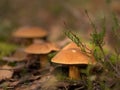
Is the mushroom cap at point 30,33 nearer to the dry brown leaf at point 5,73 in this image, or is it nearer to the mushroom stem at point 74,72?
the dry brown leaf at point 5,73

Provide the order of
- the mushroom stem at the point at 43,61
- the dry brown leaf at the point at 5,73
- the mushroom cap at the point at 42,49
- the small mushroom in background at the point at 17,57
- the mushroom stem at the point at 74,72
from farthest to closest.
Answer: the small mushroom in background at the point at 17,57, the mushroom stem at the point at 43,61, the mushroom cap at the point at 42,49, the dry brown leaf at the point at 5,73, the mushroom stem at the point at 74,72

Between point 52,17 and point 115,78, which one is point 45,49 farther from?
point 52,17

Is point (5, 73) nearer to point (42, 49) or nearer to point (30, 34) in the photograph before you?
point (42, 49)

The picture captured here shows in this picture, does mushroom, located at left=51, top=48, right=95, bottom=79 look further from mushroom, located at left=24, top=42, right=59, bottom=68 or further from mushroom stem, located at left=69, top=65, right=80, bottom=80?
mushroom, located at left=24, top=42, right=59, bottom=68

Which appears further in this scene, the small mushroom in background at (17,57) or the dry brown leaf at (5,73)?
the small mushroom in background at (17,57)

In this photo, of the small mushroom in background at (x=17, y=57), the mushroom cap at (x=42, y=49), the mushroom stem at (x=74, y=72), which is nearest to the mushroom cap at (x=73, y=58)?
the mushroom stem at (x=74, y=72)

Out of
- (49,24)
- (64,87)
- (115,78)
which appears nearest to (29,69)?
(64,87)

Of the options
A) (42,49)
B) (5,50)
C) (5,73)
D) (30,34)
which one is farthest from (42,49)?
(30,34)

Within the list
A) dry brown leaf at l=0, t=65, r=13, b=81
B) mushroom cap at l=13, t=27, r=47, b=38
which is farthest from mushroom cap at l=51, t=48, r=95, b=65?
mushroom cap at l=13, t=27, r=47, b=38
